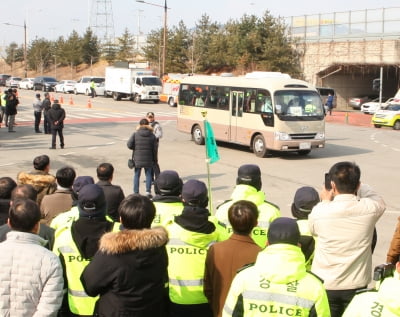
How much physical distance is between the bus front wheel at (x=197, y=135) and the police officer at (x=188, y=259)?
18.0 metres

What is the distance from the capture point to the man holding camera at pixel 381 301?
3.14 m

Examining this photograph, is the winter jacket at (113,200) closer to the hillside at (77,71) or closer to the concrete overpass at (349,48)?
the concrete overpass at (349,48)

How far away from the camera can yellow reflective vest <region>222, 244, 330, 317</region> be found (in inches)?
142

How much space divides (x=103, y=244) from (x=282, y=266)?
4.02 feet

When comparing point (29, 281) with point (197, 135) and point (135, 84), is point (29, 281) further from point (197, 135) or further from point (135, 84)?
point (135, 84)

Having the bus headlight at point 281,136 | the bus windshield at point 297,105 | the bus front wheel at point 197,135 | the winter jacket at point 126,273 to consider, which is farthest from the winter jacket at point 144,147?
the winter jacket at point 126,273

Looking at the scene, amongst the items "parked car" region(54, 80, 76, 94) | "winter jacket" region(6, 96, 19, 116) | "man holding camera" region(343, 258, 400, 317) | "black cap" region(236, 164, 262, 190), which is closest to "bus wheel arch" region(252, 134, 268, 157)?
"winter jacket" region(6, 96, 19, 116)

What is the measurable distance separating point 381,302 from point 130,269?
1641mm

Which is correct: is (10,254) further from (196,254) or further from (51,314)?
(196,254)

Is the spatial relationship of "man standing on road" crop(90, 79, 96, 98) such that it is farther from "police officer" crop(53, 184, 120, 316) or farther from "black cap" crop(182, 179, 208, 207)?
"police officer" crop(53, 184, 120, 316)

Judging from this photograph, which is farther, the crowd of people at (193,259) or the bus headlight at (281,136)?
the bus headlight at (281,136)

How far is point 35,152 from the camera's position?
20.0m

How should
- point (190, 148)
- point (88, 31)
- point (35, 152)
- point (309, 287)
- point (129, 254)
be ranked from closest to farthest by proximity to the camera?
point (309, 287) < point (129, 254) < point (35, 152) < point (190, 148) < point (88, 31)

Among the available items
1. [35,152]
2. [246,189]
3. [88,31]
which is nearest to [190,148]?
[35,152]
